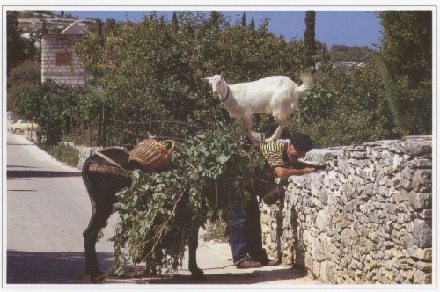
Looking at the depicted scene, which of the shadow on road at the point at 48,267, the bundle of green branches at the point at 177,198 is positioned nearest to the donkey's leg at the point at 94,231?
the shadow on road at the point at 48,267

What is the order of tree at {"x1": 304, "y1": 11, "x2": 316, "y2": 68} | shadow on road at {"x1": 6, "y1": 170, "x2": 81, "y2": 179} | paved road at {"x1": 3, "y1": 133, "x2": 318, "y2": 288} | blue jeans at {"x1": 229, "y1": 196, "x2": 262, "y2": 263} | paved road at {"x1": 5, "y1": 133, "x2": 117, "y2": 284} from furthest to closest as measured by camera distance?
shadow on road at {"x1": 6, "y1": 170, "x2": 81, "y2": 179} → tree at {"x1": 304, "y1": 11, "x2": 316, "y2": 68} → blue jeans at {"x1": 229, "y1": 196, "x2": 262, "y2": 263} → paved road at {"x1": 5, "y1": 133, "x2": 117, "y2": 284} → paved road at {"x1": 3, "y1": 133, "x2": 318, "y2": 288}

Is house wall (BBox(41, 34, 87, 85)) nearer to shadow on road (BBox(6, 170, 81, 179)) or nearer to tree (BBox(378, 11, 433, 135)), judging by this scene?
shadow on road (BBox(6, 170, 81, 179))

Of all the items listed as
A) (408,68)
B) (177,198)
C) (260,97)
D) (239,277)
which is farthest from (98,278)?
(408,68)

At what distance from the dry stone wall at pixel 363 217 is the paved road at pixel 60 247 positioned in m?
0.47

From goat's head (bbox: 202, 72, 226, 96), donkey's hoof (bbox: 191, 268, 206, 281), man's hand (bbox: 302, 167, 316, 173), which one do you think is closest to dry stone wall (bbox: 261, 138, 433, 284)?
man's hand (bbox: 302, 167, 316, 173)

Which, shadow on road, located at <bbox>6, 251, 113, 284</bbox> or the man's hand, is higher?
the man's hand

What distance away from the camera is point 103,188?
9.85 meters

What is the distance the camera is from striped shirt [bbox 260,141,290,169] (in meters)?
10.8

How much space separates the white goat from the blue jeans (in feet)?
3.22

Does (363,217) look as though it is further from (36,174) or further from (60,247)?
(36,174)

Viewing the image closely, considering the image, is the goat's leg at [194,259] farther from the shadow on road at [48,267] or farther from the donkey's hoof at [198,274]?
the shadow on road at [48,267]

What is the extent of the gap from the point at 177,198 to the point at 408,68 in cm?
582

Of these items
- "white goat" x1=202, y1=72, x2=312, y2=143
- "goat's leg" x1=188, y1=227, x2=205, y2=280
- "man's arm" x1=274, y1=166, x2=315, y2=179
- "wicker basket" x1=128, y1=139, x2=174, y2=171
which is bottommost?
"goat's leg" x1=188, y1=227, x2=205, y2=280
